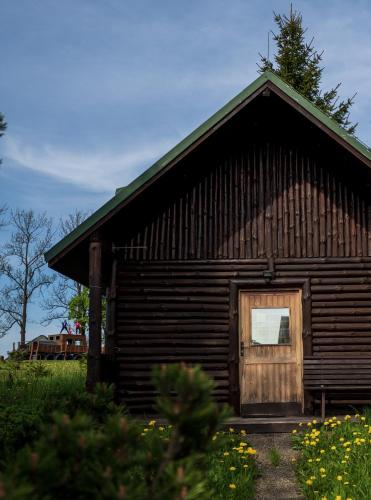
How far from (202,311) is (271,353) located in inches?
57.5

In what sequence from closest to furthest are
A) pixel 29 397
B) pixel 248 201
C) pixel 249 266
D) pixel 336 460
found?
pixel 336 460, pixel 249 266, pixel 248 201, pixel 29 397

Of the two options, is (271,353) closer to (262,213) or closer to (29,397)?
(262,213)

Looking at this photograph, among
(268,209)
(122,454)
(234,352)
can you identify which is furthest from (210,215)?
(122,454)

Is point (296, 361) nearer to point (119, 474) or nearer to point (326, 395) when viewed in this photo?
point (326, 395)

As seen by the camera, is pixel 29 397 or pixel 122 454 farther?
pixel 29 397

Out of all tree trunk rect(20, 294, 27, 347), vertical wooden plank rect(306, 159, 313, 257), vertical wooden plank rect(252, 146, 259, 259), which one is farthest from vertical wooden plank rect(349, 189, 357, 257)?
tree trunk rect(20, 294, 27, 347)

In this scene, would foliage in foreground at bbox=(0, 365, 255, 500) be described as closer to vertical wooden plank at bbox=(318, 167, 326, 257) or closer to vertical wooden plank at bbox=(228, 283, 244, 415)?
vertical wooden plank at bbox=(228, 283, 244, 415)

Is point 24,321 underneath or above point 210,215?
underneath

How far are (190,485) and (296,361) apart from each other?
8787mm

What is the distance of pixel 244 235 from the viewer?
12.3m

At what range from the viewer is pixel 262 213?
12.4m

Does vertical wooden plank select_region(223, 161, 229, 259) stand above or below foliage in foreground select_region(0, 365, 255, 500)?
above

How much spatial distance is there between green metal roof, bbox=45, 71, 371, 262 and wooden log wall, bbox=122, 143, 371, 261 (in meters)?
1.26

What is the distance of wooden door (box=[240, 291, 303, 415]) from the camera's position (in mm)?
11828
